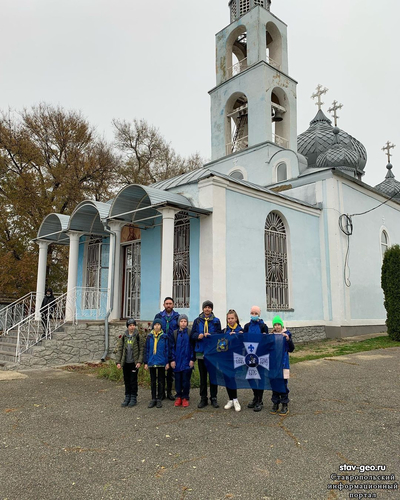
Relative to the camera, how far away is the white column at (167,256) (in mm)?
9148

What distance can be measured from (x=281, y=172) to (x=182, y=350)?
11839 mm

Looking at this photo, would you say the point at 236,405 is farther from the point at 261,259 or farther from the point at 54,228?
the point at 54,228

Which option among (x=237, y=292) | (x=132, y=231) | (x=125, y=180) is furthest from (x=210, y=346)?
(x=125, y=180)

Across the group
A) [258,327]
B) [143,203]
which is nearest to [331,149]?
[143,203]

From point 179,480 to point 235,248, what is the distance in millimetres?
7405

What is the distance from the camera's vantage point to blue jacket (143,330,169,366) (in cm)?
579

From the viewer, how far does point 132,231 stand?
1287 cm

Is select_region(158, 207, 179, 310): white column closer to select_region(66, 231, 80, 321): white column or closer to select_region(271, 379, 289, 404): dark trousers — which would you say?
select_region(66, 231, 80, 321): white column

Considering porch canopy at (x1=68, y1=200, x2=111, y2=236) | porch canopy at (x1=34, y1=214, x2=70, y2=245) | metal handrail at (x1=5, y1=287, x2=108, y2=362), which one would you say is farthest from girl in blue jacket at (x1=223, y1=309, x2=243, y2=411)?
porch canopy at (x1=34, y1=214, x2=70, y2=245)

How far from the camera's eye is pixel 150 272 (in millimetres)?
11773

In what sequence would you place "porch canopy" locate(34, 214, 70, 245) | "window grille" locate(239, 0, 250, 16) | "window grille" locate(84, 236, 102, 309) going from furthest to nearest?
"window grille" locate(239, 0, 250, 16), "window grille" locate(84, 236, 102, 309), "porch canopy" locate(34, 214, 70, 245)

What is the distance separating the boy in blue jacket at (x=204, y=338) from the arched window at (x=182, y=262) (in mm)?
4593

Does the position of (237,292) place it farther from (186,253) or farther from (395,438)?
(395,438)

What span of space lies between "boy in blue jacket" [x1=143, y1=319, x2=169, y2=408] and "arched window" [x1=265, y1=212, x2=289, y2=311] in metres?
5.97
